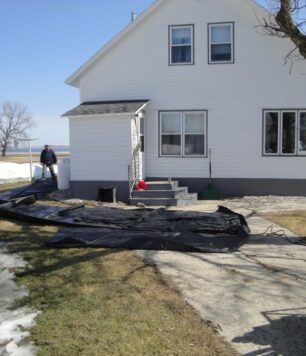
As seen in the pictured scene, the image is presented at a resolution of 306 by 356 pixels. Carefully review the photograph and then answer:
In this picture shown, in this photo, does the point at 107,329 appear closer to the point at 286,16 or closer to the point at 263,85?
the point at 286,16

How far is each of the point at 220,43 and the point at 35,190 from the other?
811 centimetres

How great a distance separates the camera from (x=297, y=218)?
1125 cm

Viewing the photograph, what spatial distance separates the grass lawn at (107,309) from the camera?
4309mm

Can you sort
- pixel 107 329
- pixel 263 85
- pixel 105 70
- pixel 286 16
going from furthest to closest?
1. pixel 105 70
2. pixel 263 85
3. pixel 286 16
4. pixel 107 329

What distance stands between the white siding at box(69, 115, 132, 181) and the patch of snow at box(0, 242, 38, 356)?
8662 mm

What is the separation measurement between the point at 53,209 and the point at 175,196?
4.65 m

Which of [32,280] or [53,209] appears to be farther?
[53,209]

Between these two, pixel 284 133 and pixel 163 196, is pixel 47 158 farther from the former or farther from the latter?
pixel 284 133

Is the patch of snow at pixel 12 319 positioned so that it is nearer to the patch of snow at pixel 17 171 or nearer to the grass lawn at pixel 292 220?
the grass lawn at pixel 292 220

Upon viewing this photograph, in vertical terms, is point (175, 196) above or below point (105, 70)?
below

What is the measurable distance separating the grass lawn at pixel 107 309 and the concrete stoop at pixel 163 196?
6.64m

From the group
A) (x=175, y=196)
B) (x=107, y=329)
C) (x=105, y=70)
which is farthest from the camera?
(x=105, y=70)

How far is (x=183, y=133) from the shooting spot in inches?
643

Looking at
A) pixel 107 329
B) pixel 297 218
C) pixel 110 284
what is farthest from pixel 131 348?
pixel 297 218
